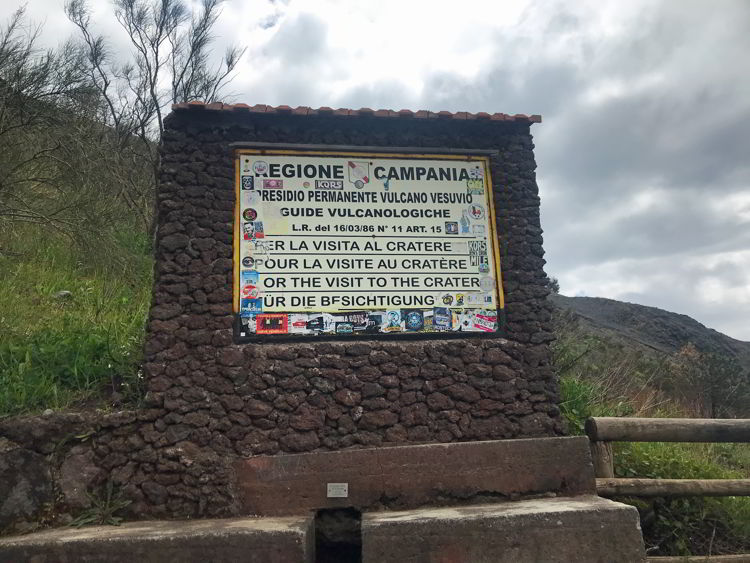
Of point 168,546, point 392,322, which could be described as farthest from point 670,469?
point 168,546

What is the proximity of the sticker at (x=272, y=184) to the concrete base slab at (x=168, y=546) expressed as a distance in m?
3.17

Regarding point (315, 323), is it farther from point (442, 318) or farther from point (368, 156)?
point (368, 156)

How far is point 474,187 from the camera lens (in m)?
6.19

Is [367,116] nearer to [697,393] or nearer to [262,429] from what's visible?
[262,429]

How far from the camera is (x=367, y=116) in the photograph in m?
6.00

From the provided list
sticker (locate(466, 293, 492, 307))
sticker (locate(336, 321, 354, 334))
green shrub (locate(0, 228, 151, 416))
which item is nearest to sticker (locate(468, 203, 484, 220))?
sticker (locate(466, 293, 492, 307))

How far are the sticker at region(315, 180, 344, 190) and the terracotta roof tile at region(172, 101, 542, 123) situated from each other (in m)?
0.67

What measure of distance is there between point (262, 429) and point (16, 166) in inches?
272

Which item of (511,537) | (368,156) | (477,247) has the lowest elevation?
(511,537)

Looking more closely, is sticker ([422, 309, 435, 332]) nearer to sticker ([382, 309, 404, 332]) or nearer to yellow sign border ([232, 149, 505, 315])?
sticker ([382, 309, 404, 332])

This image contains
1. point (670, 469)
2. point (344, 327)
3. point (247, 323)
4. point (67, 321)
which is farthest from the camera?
point (67, 321)

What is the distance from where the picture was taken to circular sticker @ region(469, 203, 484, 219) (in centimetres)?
612

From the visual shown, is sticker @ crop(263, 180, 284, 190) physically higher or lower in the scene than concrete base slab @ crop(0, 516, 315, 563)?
higher

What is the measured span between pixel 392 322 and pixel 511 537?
2.18 meters
